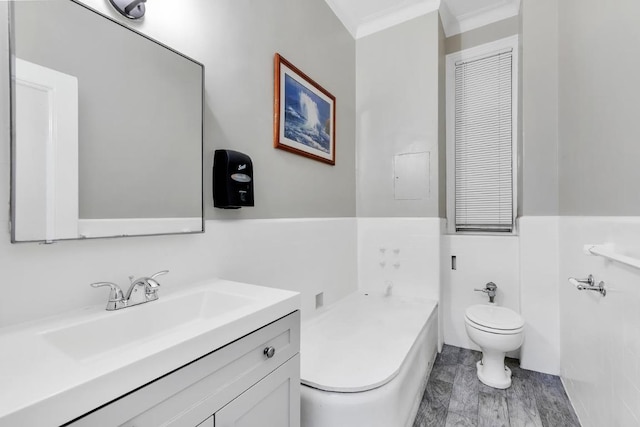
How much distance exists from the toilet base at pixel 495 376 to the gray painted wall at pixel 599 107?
1178 millimetres

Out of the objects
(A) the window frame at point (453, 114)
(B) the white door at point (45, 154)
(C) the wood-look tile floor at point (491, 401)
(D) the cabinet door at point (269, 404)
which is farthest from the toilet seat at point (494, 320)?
(B) the white door at point (45, 154)

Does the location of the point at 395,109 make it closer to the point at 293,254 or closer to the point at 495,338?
the point at 293,254

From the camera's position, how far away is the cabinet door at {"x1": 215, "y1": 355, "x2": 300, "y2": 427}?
0.84 metres

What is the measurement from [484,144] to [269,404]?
2.71 m

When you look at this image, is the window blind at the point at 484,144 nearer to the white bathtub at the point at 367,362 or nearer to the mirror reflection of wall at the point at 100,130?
the white bathtub at the point at 367,362

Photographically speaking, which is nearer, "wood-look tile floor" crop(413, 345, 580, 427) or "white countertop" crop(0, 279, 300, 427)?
"white countertop" crop(0, 279, 300, 427)

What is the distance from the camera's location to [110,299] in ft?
3.12

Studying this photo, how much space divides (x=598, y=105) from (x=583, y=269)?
0.89 m

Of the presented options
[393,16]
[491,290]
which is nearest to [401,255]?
[491,290]

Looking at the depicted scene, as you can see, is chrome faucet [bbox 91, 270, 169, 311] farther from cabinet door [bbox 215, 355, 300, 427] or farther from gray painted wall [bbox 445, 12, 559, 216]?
gray painted wall [bbox 445, 12, 559, 216]

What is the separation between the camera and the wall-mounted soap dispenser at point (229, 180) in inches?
53.7

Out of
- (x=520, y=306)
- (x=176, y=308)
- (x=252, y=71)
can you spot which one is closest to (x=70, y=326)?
(x=176, y=308)

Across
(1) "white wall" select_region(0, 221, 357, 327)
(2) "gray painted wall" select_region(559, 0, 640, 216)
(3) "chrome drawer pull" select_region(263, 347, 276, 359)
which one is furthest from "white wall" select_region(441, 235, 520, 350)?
(3) "chrome drawer pull" select_region(263, 347, 276, 359)

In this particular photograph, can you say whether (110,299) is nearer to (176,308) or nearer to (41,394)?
(176,308)
